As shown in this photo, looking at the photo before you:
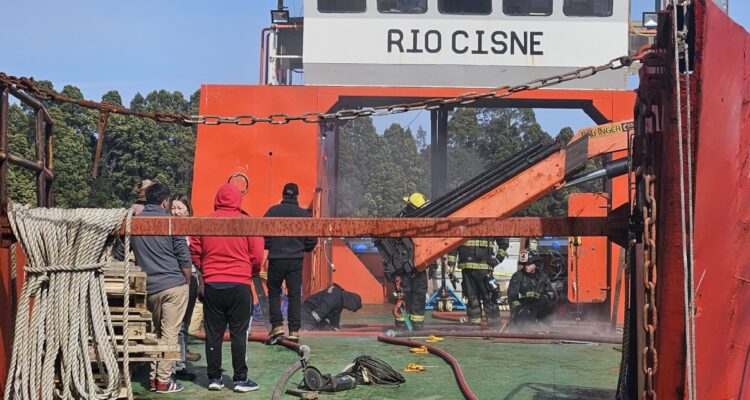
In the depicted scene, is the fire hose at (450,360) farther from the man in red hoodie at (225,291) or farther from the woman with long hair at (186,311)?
the woman with long hair at (186,311)

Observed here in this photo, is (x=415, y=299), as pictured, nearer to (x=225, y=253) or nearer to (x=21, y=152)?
(x=225, y=253)

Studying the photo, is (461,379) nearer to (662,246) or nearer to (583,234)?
(583,234)

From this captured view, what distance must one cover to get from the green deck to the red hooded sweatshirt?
2.73 ft

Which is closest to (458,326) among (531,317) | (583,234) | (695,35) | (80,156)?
(531,317)

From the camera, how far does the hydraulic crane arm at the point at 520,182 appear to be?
33.7 ft

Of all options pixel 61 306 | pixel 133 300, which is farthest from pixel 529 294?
pixel 61 306

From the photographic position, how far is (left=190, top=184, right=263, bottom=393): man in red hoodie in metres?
6.28

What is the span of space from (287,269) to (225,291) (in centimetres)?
210

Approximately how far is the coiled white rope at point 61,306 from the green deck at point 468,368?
2276 millimetres

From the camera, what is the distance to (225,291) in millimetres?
6305

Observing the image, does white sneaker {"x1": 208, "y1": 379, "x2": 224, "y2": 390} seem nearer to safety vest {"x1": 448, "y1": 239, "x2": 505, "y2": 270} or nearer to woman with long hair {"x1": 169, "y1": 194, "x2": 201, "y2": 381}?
woman with long hair {"x1": 169, "y1": 194, "x2": 201, "y2": 381}

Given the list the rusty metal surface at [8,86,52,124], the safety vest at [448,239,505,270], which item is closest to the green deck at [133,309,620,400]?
the safety vest at [448,239,505,270]

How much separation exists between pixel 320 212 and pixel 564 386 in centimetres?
594

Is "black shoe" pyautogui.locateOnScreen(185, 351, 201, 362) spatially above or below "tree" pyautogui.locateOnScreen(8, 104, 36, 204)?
below
